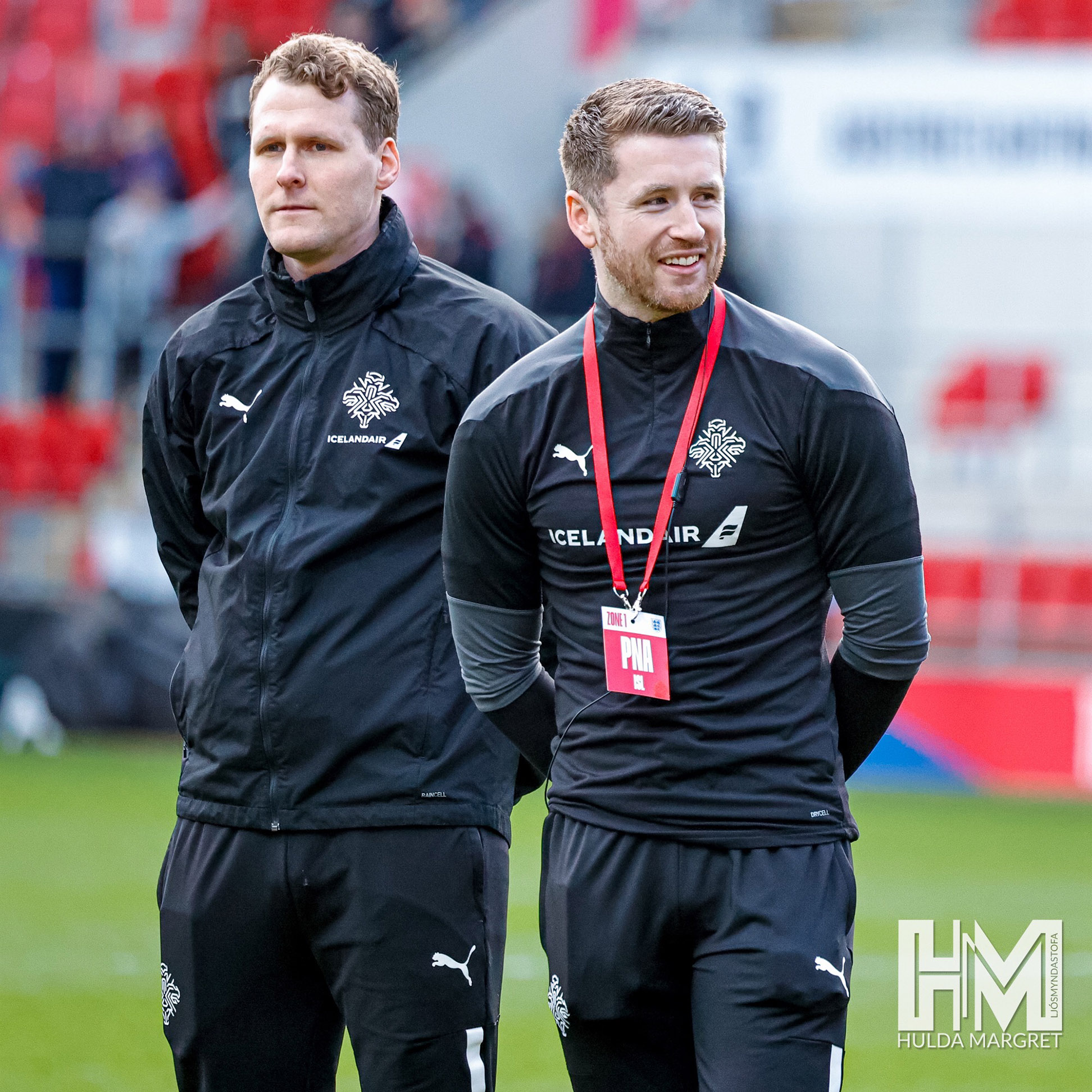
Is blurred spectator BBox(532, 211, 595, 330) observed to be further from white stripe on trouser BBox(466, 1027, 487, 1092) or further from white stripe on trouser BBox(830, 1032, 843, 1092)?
white stripe on trouser BBox(830, 1032, 843, 1092)

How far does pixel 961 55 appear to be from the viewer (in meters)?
14.4

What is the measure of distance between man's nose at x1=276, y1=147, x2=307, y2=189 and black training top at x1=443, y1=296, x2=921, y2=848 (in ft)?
1.87

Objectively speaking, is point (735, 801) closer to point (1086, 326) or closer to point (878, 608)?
point (878, 608)

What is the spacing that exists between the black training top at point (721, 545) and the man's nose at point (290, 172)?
1.87ft

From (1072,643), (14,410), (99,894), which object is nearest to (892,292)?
(1072,643)

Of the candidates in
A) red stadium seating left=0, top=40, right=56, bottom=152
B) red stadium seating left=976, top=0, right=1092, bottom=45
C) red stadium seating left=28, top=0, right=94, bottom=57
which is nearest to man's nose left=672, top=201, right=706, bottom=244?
red stadium seating left=0, top=40, right=56, bottom=152

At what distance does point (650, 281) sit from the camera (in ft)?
8.82

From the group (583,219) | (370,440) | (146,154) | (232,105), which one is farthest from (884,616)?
(232,105)

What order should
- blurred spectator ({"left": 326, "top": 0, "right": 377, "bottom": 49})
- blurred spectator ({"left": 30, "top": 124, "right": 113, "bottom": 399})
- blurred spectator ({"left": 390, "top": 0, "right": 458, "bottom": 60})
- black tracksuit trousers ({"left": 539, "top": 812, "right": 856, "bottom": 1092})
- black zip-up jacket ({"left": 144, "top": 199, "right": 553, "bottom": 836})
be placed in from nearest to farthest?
black tracksuit trousers ({"left": 539, "top": 812, "right": 856, "bottom": 1092}), black zip-up jacket ({"left": 144, "top": 199, "right": 553, "bottom": 836}), blurred spectator ({"left": 30, "top": 124, "right": 113, "bottom": 399}), blurred spectator ({"left": 326, "top": 0, "right": 377, "bottom": 49}), blurred spectator ({"left": 390, "top": 0, "right": 458, "bottom": 60})

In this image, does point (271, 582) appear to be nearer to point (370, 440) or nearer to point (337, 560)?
point (337, 560)

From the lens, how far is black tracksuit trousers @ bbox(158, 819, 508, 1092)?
2938mm

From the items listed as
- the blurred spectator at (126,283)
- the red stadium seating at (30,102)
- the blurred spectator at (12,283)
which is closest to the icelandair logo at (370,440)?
the blurred spectator at (126,283)

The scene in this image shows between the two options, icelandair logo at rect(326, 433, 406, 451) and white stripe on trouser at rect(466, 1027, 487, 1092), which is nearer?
white stripe on trouser at rect(466, 1027, 487, 1092)

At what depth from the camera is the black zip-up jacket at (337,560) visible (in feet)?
9.89
